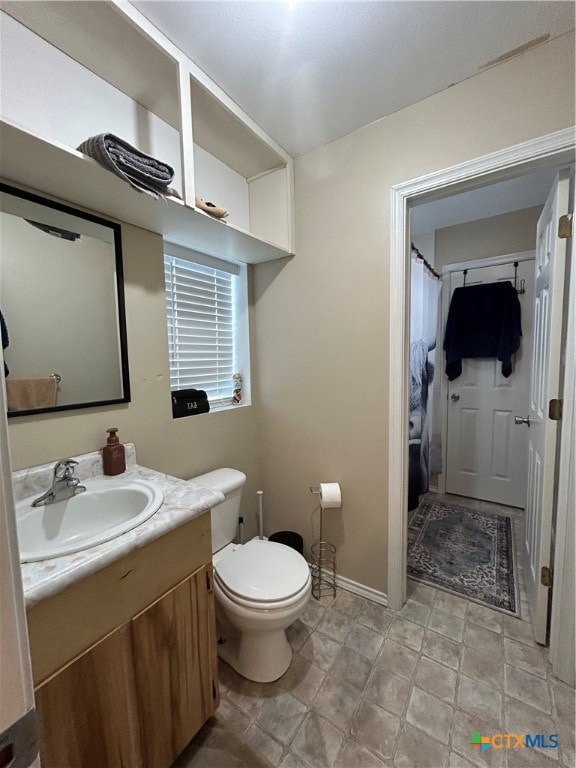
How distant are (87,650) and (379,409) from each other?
1364 millimetres

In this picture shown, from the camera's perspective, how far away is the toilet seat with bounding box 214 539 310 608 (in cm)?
122

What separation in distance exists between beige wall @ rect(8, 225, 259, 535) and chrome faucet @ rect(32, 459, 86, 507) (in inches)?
4.5

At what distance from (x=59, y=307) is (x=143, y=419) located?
1.81ft

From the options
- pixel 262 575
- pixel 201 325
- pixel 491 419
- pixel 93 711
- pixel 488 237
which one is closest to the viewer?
pixel 93 711

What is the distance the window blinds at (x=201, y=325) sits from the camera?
66.8 inches

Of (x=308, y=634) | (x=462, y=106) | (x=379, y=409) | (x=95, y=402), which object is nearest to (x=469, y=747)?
(x=308, y=634)

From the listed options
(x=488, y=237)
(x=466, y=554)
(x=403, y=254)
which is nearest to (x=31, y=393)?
(x=403, y=254)

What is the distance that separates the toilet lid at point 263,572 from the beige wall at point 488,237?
2793 millimetres

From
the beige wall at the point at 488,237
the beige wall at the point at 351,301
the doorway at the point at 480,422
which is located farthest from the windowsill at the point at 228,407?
the beige wall at the point at 488,237

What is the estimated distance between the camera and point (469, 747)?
107 centimetres

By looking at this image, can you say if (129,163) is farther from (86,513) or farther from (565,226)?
(565,226)

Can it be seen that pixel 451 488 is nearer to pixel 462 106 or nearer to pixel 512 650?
pixel 512 650

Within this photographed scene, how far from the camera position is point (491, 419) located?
9.20 feet

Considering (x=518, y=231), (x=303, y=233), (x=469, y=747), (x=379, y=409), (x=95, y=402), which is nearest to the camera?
(x=469, y=747)
